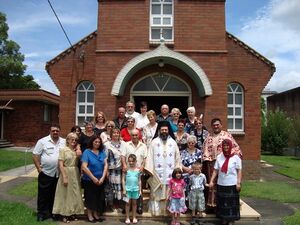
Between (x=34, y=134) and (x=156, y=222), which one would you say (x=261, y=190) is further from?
(x=34, y=134)

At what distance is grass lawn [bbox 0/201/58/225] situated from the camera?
755 centimetres

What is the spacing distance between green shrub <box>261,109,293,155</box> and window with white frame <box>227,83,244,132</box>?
646 inches

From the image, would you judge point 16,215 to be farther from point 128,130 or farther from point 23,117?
point 23,117

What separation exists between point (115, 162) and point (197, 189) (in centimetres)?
169

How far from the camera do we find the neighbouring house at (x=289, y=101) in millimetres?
37450

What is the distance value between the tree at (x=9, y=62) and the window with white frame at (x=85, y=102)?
24576 mm

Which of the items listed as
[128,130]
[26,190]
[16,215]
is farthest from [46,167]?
[26,190]

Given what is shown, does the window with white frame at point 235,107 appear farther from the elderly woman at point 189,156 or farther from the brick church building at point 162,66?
the elderly woman at point 189,156

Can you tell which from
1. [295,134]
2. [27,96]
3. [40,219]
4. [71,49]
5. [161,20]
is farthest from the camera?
[295,134]

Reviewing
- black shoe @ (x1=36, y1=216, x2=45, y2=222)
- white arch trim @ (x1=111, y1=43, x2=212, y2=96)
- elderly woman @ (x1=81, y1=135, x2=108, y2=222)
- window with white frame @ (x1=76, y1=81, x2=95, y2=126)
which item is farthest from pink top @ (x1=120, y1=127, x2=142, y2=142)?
window with white frame @ (x1=76, y1=81, x2=95, y2=126)

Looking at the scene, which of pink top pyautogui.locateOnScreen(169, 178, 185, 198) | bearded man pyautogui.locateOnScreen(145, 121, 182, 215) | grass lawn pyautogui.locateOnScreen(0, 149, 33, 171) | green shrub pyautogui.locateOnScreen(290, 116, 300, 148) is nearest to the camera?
pink top pyautogui.locateOnScreen(169, 178, 185, 198)

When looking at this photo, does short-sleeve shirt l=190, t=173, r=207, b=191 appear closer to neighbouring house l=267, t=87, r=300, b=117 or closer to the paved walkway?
the paved walkway

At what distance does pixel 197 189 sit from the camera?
762 centimetres

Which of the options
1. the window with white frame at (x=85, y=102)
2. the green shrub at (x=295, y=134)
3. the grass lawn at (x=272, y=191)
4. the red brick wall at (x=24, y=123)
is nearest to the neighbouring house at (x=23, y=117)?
the red brick wall at (x=24, y=123)
